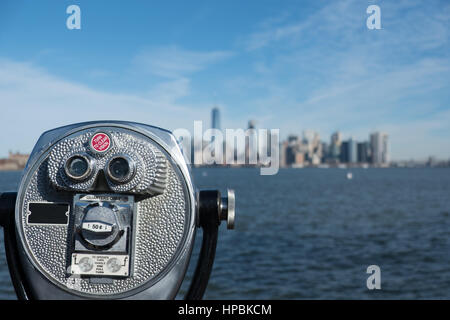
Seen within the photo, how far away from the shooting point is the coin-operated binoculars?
1378 mm

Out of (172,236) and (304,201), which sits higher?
(172,236)

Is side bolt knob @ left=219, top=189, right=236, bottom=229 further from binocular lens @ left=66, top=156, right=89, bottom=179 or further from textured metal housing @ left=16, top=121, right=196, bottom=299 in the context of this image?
binocular lens @ left=66, top=156, right=89, bottom=179

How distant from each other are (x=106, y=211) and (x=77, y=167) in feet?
0.56

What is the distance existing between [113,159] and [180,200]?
233 millimetres

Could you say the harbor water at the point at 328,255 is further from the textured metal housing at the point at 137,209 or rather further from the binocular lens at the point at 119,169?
the binocular lens at the point at 119,169

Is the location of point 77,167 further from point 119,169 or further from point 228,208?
point 228,208

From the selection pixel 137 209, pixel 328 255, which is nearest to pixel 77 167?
pixel 137 209

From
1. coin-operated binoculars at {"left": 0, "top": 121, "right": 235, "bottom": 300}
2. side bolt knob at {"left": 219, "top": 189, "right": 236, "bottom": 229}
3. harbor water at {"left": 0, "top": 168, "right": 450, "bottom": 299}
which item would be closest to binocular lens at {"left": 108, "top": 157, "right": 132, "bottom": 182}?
coin-operated binoculars at {"left": 0, "top": 121, "right": 235, "bottom": 300}

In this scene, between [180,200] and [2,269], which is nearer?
[180,200]

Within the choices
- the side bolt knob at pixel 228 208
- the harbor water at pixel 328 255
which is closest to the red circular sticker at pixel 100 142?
the side bolt knob at pixel 228 208

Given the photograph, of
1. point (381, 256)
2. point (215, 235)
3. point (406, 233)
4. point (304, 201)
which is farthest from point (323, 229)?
point (215, 235)
